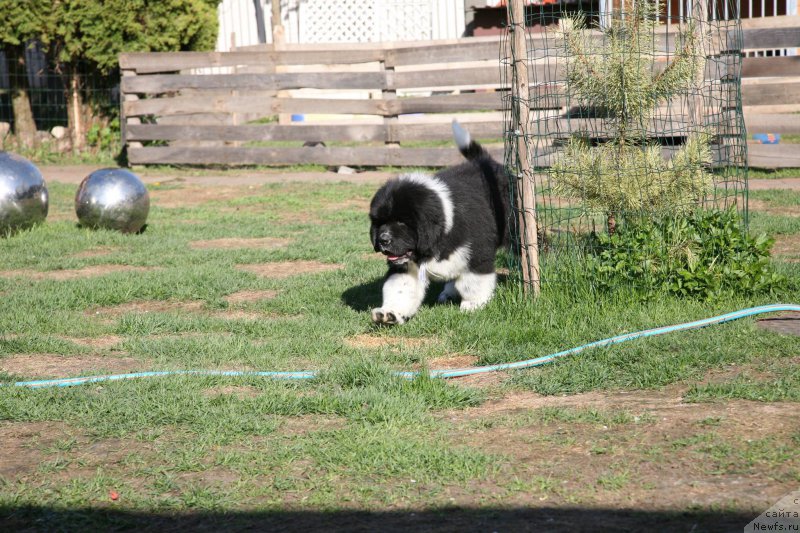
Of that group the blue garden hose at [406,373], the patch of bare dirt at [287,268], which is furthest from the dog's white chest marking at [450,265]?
the patch of bare dirt at [287,268]

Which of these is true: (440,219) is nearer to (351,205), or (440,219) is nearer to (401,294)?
(401,294)

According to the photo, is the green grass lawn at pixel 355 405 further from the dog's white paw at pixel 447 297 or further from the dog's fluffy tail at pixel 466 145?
the dog's fluffy tail at pixel 466 145

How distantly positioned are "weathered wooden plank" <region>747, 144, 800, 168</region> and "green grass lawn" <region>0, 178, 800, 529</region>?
6.31m

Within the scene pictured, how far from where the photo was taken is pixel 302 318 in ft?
21.1

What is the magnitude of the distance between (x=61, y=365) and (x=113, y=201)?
15.2ft

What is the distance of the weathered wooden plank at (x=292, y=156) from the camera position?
46.5 feet

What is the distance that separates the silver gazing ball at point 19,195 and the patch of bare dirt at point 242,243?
193 cm

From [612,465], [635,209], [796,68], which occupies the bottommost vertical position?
[612,465]

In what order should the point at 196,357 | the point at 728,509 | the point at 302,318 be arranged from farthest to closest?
the point at 302,318 < the point at 196,357 < the point at 728,509

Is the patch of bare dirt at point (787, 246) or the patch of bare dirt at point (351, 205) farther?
the patch of bare dirt at point (351, 205)

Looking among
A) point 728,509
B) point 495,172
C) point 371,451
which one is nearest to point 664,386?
point 728,509

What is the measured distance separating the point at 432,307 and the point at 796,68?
27.1 feet

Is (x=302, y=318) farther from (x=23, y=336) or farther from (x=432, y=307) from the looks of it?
(x=23, y=336)

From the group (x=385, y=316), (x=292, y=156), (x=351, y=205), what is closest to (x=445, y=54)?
(x=292, y=156)
